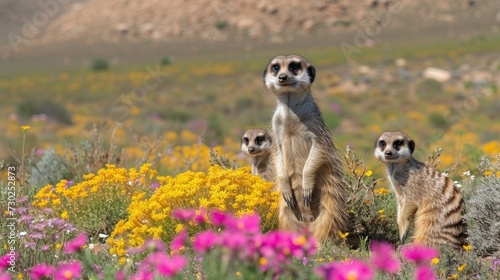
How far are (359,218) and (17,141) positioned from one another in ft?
36.7

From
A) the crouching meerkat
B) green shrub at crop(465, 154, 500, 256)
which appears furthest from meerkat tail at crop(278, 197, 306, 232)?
green shrub at crop(465, 154, 500, 256)

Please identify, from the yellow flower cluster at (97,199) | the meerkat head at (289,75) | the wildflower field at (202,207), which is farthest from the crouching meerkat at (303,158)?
the yellow flower cluster at (97,199)

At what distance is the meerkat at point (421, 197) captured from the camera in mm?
5078

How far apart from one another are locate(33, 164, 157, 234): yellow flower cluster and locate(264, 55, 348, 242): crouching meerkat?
1.30 metres

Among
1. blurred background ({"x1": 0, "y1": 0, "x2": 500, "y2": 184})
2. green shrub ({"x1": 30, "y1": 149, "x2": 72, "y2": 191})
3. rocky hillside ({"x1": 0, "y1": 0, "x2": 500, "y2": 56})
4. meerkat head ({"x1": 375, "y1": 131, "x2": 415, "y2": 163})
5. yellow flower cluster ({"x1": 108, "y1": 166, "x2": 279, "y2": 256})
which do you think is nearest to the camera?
yellow flower cluster ({"x1": 108, "y1": 166, "x2": 279, "y2": 256})

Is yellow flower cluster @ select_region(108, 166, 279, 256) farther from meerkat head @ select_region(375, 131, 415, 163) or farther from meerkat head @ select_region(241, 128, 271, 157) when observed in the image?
meerkat head @ select_region(241, 128, 271, 157)

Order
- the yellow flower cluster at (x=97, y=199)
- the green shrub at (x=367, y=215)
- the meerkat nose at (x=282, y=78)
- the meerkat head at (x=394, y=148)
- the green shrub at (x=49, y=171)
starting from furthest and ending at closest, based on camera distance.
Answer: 1. the green shrub at (x=49, y=171)
2. the yellow flower cluster at (x=97, y=199)
3. the green shrub at (x=367, y=215)
4. the meerkat head at (x=394, y=148)
5. the meerkat nose at (x=282, y=78)

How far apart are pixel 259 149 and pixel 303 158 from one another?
3.39 ft

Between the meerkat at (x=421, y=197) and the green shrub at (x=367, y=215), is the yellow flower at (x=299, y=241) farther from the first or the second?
the green shrub at (x=367, y=215)

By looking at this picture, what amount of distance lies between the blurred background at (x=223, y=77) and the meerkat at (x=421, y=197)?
0.82m

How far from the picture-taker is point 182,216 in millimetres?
2791

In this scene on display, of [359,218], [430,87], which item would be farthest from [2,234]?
[430,87]

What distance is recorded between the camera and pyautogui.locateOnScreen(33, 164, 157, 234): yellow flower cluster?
588cm

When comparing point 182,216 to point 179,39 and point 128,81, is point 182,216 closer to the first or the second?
point 128,81
